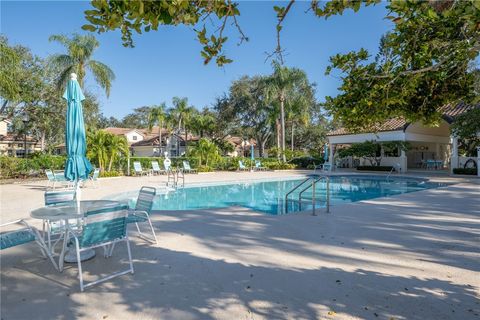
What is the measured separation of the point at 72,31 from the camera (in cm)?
2016

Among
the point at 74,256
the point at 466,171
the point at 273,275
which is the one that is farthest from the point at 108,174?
the point at 466,171

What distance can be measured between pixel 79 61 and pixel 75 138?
17.3m

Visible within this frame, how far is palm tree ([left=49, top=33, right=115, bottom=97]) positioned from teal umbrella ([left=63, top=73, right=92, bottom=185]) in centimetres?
1642

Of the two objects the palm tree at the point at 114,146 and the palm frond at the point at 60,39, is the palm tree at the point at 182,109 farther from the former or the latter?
the palm tree at the point at 114,146

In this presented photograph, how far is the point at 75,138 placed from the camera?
5934 millimetres

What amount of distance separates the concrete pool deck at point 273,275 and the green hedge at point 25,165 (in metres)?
14.3

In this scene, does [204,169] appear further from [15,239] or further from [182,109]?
[15,239]

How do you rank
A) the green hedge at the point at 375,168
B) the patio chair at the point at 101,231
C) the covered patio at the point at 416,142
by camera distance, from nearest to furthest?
the patio chair at the point at 101,231
the covered patio at the point at 416,142
the green hedge at the point at 375,168

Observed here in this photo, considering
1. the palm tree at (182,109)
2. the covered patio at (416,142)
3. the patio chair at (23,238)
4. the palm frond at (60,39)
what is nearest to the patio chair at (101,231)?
the patio chair at (23,238)

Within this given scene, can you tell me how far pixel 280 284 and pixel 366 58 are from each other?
284 cm

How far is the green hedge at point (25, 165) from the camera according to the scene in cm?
1611

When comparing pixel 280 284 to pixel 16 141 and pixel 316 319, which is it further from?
pixel 16 141

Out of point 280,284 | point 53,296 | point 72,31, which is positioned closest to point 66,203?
point 53,296

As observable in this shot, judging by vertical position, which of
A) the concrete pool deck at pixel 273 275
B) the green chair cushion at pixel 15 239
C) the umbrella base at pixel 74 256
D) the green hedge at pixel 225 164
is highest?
the green hedge at pixel 225 164
